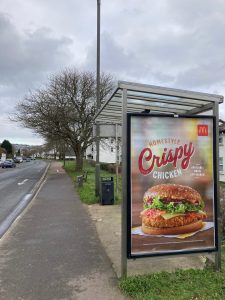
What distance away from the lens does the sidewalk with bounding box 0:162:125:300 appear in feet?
14.5

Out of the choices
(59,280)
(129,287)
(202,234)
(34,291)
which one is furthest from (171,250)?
(34,291)

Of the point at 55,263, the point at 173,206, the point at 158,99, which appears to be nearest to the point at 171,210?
the point at 173,206

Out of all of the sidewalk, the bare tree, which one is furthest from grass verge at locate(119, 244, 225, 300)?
the bare tree

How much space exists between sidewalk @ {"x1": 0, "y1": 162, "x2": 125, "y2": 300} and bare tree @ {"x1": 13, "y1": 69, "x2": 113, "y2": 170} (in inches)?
900

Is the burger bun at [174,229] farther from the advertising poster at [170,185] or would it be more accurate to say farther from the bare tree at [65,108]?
the bare tree at [65,108]

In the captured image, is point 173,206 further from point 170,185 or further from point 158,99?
point 158,99

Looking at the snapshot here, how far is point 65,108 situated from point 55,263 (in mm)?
26774

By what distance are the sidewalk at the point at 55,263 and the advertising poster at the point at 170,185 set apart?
0.73 meters

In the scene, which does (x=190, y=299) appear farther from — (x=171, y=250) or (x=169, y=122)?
(x=169, y=122)

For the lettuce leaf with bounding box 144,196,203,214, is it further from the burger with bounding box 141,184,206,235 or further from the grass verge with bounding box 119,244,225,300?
the grass verge with bounding box 119,244,225,300

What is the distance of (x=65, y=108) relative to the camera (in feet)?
104

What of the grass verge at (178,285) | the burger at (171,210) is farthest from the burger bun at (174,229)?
the grass verge at (178,285)

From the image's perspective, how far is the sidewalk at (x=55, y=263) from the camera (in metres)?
4.43

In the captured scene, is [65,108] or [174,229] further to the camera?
[65,108]
